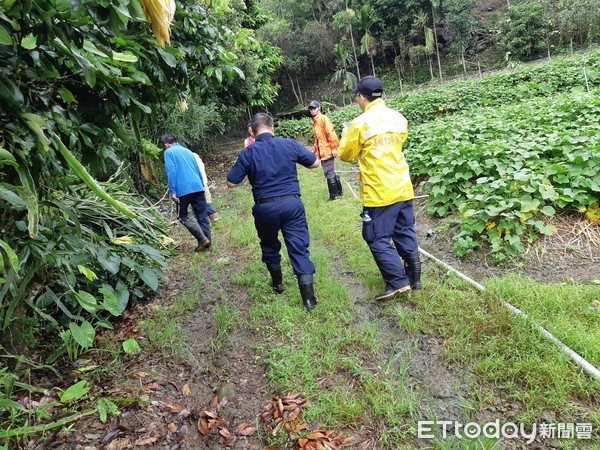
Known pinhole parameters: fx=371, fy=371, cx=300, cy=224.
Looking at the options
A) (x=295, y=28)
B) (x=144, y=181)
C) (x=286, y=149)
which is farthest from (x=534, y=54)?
(x=286, y=149)

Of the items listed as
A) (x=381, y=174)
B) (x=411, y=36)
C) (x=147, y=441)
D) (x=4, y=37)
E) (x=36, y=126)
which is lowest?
(x=147, y=441)

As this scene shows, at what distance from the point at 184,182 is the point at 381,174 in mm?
3149

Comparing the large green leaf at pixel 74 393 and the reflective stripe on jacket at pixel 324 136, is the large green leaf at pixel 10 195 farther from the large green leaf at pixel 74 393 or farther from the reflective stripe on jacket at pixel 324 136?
the reflective stripe on jacket at pixel 324 136

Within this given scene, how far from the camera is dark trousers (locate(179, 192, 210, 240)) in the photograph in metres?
5.37

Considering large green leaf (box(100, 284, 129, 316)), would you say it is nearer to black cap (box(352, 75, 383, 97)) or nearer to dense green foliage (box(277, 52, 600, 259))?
black cap (box(352, 75, 383, 97))

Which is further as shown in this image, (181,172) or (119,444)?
(181,172)

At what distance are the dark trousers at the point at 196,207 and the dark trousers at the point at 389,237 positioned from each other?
3024 millimetres

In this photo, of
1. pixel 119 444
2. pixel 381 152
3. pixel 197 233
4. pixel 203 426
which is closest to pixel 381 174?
pixel 381 152

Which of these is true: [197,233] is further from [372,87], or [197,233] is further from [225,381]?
[372,87]

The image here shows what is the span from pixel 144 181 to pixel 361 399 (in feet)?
26.9

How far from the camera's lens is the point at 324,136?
663cm

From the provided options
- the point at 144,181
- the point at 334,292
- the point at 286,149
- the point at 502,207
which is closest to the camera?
the point at 286,149

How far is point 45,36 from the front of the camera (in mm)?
1308

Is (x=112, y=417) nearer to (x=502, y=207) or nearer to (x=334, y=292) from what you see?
(x=334, y=292)
